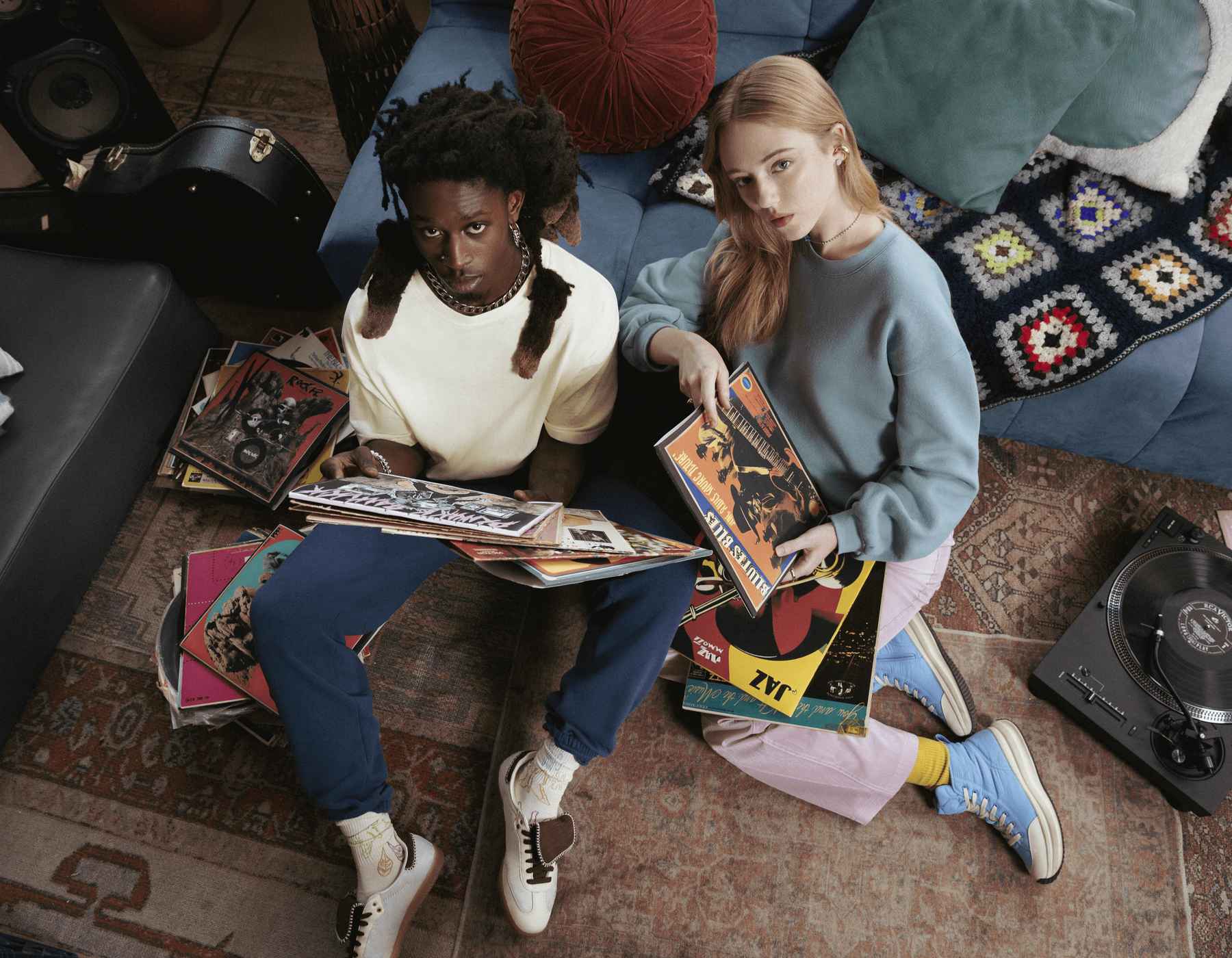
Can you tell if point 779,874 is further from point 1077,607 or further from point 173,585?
point 173,585

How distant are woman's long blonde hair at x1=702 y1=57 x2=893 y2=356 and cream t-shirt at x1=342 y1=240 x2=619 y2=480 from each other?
0.20 m

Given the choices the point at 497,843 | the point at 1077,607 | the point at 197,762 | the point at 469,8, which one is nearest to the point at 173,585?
the point at 197,762

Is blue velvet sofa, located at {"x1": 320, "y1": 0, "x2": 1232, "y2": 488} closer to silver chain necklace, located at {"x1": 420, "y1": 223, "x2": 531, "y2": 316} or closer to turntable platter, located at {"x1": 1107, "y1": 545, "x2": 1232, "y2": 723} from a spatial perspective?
turntable platter, located at {"x1": 1107, "y1": 545, "x2": 1232, "y2": 723}

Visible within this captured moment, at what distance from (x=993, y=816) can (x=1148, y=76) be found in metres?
1.51

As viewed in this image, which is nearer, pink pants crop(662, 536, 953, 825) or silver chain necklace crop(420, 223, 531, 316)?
silver chain necklace crop(420, 223, 531, 316)

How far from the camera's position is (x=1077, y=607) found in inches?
72.9

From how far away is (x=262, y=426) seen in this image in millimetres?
1900

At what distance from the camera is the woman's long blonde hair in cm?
108

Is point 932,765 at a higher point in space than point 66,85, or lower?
lower

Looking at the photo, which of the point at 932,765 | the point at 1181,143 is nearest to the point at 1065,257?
the point at 1181,143

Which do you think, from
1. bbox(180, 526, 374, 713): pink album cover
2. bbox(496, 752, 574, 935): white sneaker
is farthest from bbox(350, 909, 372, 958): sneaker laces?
bbox(180, 526, 374, 713): pink album cover

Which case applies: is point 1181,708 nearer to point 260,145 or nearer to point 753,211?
point 753,211

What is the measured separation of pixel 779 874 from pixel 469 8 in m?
2.05

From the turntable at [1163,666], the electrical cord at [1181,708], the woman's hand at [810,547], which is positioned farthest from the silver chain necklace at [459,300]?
the electrical cord at [1181,708]
